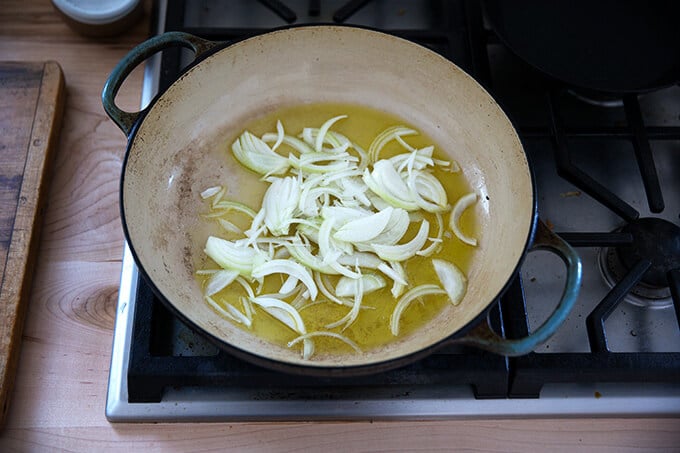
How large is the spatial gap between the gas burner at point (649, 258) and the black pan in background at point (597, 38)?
0.67 ft

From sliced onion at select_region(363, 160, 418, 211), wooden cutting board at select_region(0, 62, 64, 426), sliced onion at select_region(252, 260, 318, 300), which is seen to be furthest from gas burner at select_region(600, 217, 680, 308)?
wooden cutting board at select_region(0, 62, 64, 426)

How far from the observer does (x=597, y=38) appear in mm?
1050

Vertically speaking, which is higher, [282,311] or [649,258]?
A: [649,258]

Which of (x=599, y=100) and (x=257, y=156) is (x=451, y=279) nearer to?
(x=257, y=156)

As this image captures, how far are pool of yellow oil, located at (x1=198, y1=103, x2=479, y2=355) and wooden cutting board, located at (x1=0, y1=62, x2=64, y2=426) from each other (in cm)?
24

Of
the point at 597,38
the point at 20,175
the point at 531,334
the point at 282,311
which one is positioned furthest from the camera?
the point at 597,38

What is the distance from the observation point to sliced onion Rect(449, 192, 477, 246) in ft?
2.93

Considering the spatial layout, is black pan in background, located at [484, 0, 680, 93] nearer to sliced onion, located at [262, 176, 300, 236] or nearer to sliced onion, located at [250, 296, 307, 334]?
sliced onion, located at [262, 176, 300, 236]

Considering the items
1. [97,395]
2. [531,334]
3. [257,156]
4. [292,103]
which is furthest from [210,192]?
[531,334]

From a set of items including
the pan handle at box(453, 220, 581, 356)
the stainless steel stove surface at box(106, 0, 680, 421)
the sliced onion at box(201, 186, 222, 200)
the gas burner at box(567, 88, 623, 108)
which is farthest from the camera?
the gas burner at box(567, 88, 623, 108)

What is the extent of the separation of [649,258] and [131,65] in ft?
2.24

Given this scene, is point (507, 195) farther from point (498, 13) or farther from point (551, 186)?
point (498, 13)

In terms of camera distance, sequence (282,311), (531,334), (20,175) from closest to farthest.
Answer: (531,334), (282,311), (20,175)

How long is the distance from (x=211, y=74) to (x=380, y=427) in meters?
0.50
